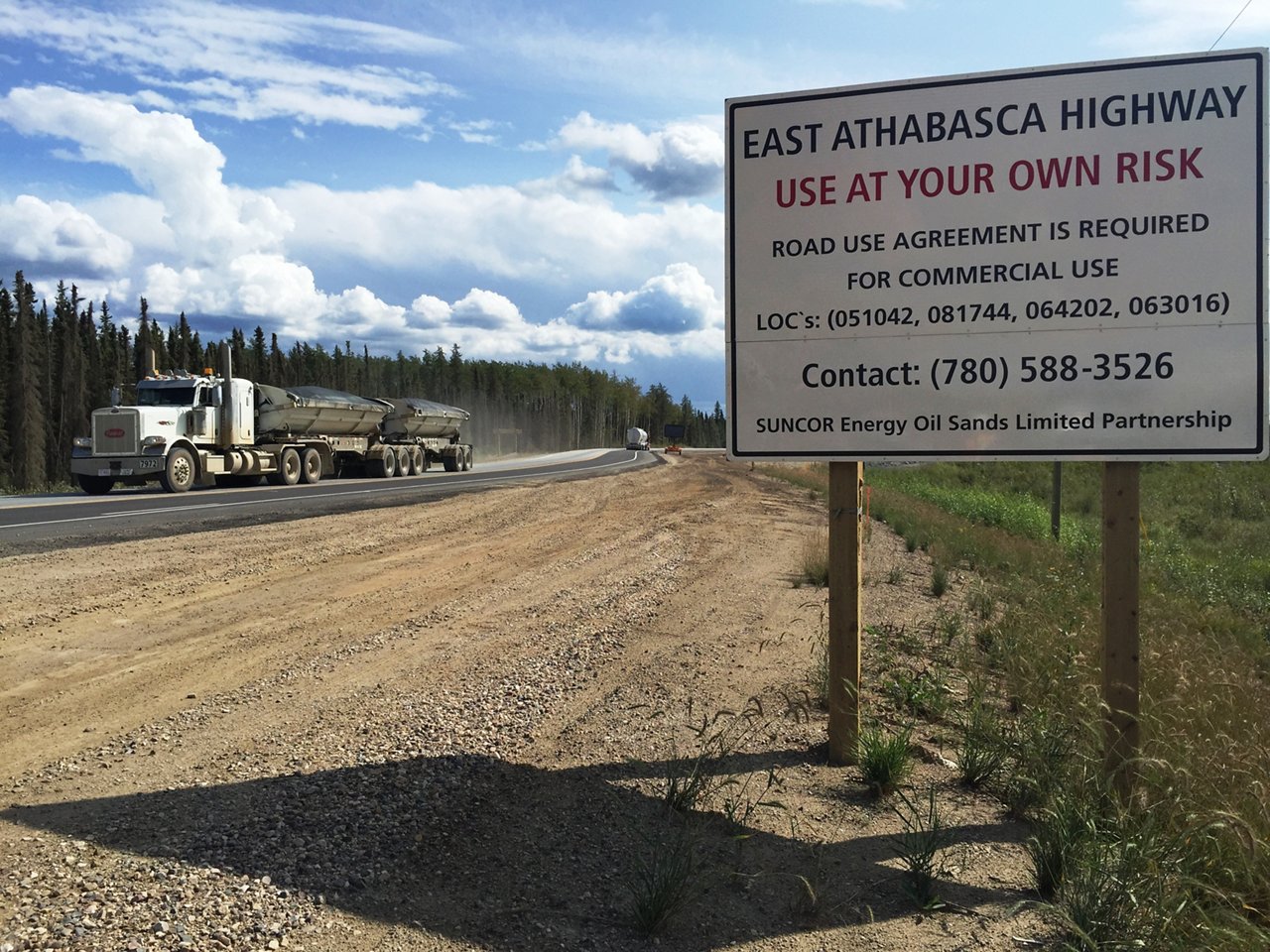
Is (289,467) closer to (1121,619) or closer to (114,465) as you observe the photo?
(114,465)

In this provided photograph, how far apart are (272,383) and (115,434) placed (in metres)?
84.1

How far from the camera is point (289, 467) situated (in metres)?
29.8

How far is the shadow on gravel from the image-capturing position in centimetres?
321

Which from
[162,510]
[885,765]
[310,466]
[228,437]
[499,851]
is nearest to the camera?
[499,851]

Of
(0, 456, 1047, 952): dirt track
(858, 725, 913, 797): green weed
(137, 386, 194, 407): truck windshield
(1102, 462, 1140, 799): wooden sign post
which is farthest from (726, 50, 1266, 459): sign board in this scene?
(137, 386, 194, 407): truck windshield

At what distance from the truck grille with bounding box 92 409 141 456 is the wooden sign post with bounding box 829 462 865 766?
78.9 ft

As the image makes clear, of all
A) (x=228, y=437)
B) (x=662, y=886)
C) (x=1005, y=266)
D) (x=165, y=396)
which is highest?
(x=165, y=396)

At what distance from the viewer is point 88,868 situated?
3.31 metres

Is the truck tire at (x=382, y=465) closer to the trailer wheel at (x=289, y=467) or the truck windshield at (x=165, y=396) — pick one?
the trailer wheel at (x=289, y=467)

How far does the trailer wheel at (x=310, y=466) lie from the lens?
30.8 metres

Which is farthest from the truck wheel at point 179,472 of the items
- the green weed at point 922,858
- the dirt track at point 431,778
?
the green weed at point 922,858

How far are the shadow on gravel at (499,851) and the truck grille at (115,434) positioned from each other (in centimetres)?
2300

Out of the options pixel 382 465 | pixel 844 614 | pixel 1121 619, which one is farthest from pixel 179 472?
pixel 1121 619

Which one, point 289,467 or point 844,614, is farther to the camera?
point 289,467
